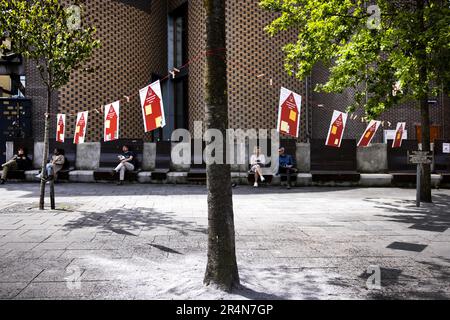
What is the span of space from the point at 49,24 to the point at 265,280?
7.49 meters

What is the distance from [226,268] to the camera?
3701 mm

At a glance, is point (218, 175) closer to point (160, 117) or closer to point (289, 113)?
point (160, 117)

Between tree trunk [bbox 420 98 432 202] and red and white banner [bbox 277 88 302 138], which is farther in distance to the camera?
red and white banner [bbox 277 88 302 138]

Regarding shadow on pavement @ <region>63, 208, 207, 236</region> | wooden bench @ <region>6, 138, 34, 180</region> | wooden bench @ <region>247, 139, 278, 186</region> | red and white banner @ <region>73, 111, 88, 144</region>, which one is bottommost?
shadow on pavement @ <region>63, 208, 207, 236</region>

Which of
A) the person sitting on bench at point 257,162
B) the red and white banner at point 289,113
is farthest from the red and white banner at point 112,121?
the red and white banner at point 289,113

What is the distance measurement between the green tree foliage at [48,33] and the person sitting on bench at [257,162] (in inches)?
281

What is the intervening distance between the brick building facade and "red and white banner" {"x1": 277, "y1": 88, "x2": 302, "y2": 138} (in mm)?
6102

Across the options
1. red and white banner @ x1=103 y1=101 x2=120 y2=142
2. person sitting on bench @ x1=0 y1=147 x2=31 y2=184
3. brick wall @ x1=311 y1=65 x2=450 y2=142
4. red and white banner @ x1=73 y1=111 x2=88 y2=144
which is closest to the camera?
red and white banner @ x1=103 y1=101 x2=120 y2=142

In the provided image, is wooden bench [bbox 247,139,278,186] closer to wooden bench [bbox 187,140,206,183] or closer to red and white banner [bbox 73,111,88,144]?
wooden bench [bbox 187,140,206,183]

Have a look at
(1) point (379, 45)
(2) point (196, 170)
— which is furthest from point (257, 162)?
(1) point (379, 45)

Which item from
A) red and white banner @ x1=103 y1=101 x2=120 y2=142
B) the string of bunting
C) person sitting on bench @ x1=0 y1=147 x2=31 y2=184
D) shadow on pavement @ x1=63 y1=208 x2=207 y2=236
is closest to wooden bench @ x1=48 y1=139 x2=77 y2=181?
the string of bunting

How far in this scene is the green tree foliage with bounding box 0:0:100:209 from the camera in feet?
26.3

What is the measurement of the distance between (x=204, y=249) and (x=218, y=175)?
196 cm

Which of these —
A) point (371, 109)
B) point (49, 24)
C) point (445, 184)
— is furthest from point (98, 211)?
point (445, 184)
